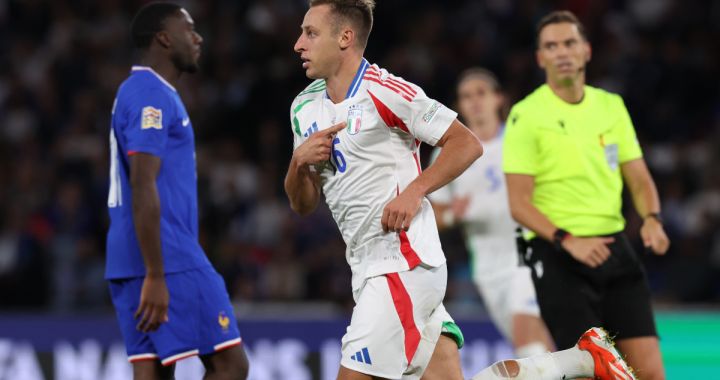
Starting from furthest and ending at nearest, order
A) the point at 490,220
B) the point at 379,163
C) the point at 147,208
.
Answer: the point at 490,220, the point at 147,208, the point at 379,163

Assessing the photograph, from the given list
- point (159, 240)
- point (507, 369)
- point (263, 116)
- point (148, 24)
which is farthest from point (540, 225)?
point (263, 116)

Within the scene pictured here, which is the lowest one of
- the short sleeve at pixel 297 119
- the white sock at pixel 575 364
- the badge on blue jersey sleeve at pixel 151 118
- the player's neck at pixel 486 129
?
the white sock at pixel 575 364

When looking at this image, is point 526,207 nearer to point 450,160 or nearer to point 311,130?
point 450,160

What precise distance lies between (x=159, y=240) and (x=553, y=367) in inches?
74.1

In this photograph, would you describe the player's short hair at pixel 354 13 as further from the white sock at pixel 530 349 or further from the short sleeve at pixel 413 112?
the white sock at pixel 530 349

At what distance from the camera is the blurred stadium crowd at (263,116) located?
1130 centimetres

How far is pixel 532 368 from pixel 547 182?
1.24 metres

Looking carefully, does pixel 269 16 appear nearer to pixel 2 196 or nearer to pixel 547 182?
pixel 2 196

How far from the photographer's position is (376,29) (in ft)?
47.3

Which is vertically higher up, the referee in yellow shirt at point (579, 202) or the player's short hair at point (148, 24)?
the player's short hair at point (148, 24)

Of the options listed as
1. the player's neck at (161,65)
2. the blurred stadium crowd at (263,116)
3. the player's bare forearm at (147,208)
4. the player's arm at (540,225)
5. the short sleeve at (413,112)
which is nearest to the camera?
the short sleeve at (413,112)

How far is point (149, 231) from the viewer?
17.3 ft

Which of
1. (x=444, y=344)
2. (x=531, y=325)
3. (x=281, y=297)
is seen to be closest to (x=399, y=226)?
(x=444, y=344)

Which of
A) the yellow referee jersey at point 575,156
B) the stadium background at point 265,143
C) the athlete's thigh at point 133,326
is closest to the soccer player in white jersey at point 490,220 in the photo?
the stadium background at point 265,143
